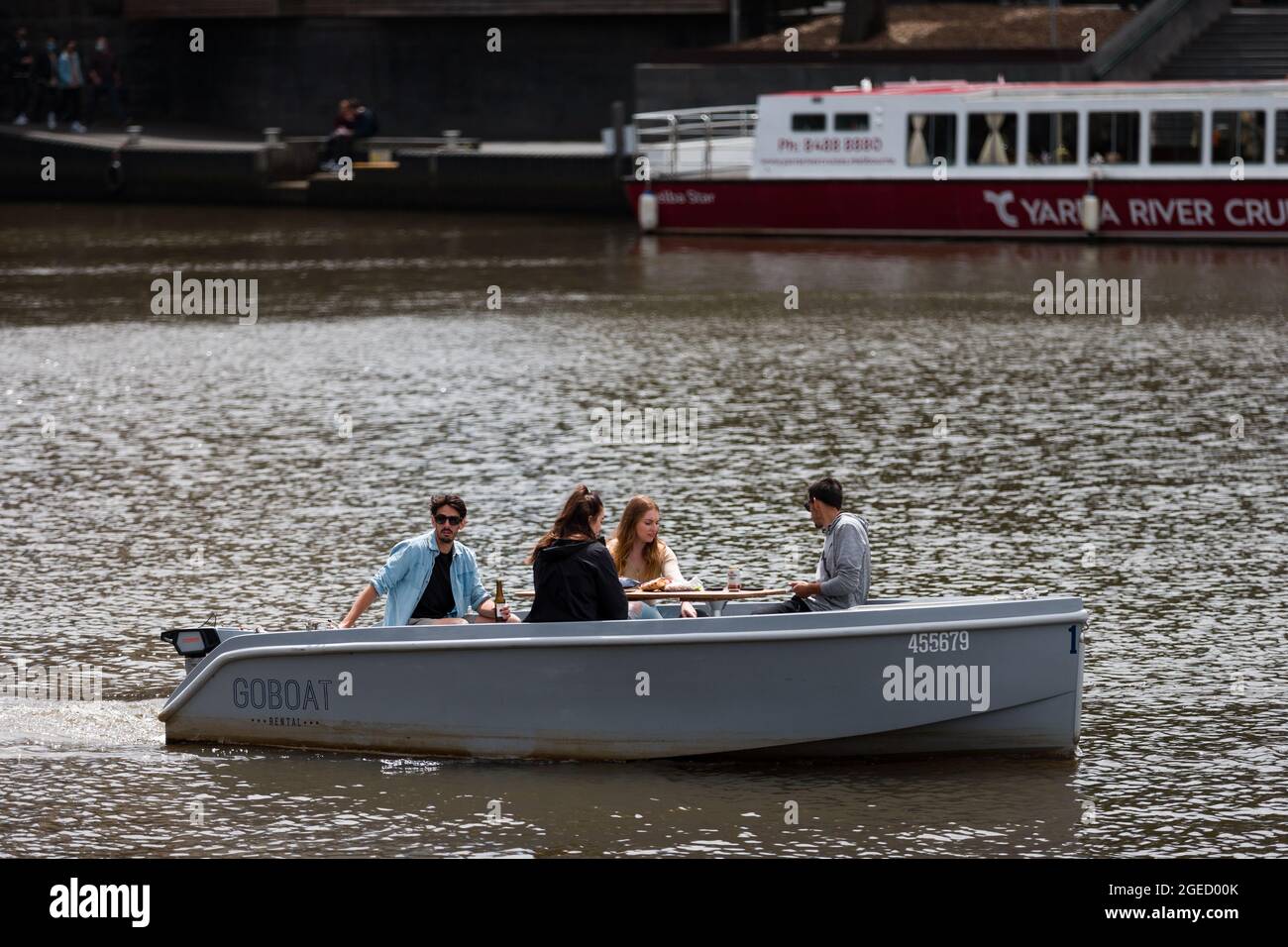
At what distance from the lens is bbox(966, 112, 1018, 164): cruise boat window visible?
33.6 metres

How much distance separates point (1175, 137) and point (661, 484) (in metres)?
19.0

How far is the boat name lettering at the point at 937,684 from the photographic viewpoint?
32.6 feet

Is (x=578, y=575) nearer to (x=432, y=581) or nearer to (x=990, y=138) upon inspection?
(x=432, y=581)

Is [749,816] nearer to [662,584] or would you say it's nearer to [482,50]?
[662,584]

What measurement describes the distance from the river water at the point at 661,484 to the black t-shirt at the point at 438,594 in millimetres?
839

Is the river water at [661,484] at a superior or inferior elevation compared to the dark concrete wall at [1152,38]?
inferior

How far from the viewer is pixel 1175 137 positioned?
Result: 33.0m

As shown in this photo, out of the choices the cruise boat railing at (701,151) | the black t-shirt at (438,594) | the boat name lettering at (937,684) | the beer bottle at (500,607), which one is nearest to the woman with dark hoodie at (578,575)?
the beer bottle at (500,607)

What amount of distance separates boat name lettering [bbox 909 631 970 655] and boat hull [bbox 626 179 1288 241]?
24.9 m

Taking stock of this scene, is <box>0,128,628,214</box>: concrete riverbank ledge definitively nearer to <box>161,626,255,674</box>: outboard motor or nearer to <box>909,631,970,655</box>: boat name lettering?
<box>161,626,255,674</box>: outboard motor

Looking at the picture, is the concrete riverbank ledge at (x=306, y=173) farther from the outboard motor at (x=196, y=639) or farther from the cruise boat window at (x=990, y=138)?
the outboard motor at (x=196, y=639)

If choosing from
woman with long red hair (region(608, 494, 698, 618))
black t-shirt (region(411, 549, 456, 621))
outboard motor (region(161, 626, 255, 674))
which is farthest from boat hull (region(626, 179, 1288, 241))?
outboard motor (region(161, 626, 255, 674))
